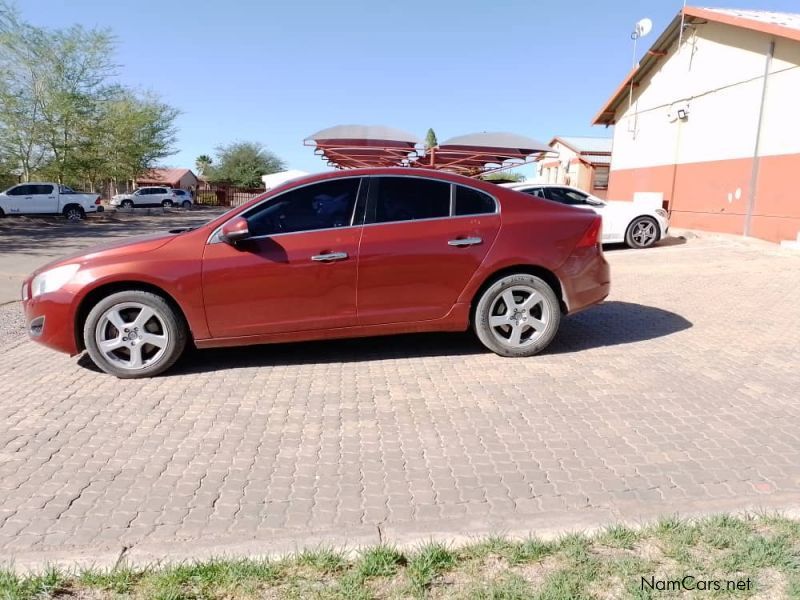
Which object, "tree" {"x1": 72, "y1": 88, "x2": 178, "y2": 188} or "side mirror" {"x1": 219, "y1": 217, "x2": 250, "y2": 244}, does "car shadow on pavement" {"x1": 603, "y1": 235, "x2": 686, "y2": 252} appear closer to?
"side mirror" {"x1": 219, "y1": 217, "x2": 250, "y2": 244}

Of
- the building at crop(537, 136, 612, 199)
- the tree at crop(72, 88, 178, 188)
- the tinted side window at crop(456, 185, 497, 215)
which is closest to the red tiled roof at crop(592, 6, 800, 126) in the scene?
the building at crop(537, 136, 612, 199)

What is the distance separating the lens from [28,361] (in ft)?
17.5

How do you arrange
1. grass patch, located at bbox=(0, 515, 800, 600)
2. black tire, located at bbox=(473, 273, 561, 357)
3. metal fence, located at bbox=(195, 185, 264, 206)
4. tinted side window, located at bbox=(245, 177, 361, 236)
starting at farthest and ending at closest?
1. metal fence, located at bbox=(195, 185, 264, 206)
2. black tire, located at bbox=(473, 273, 561, 357)
3. tinted side window, located at bbox=(245, 177, 361, 236)
4. grass patch, located at bbox=(0, 515, 800, 600)

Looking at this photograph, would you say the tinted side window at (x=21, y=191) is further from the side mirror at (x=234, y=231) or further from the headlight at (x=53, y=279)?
the side mirror at (x=234, y=231)

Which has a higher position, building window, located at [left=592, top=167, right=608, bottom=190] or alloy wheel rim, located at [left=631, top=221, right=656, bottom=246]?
building window, located at [left=592, top=167, right=608, bottom=190]

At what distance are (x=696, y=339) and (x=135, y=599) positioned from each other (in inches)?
210

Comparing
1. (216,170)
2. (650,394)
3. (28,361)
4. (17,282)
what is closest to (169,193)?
(216,170)

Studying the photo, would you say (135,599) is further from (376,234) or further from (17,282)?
(17,282)

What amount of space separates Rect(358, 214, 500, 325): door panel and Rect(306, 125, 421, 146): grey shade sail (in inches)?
478

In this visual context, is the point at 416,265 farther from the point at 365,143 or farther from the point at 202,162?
the point at 202,162

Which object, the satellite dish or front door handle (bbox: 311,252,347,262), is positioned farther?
the satellite dish

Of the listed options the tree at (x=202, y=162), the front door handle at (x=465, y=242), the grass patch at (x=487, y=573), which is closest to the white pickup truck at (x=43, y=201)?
the front door handle at (x=465, y=242)

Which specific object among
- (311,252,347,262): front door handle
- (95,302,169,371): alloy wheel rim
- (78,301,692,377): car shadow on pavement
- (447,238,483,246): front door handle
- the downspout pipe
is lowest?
(78,301,692,377): car shadow on pavement

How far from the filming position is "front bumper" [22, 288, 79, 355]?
15.0ft
